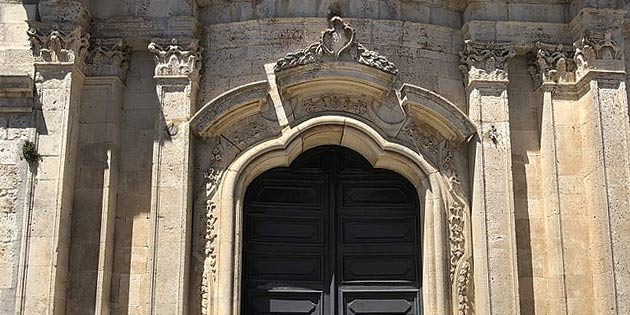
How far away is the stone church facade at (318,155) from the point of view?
1145 centimetres

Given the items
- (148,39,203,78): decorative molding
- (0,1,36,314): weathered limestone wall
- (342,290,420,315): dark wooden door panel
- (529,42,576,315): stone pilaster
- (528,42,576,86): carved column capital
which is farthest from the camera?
(528,42,576,86): carved column capital

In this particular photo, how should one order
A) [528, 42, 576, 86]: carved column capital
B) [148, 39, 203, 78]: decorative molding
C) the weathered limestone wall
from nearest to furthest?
the weathered limestone wall < [148, 39, 203, 78]: decorative molding < [528, 42, 576, 86]: carved column capital

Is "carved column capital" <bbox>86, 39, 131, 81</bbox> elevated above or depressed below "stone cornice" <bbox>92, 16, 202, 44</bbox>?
below

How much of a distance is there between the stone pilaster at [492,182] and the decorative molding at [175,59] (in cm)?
352

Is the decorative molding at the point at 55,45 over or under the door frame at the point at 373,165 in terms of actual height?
over

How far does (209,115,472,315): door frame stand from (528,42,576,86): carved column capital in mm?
1959

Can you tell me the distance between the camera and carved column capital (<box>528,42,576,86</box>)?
12.3 metres

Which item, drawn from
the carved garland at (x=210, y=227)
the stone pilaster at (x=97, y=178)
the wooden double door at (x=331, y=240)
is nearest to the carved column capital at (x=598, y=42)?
the wooden double door at (x=331, y=240)

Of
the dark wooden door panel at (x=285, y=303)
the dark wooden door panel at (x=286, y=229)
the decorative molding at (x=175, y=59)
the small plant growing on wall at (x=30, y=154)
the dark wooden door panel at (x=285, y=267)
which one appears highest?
the decorative molding at (x=175, y=59)

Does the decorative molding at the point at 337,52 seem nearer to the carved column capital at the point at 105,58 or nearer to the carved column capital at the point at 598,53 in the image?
the carved column capital at the point at 105,58

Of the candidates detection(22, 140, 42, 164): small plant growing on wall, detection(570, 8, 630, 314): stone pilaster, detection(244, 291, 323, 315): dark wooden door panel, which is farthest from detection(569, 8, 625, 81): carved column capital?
detection(22, 140, 42, 164): small plant growing on wall

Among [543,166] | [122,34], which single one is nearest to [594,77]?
[543,166]

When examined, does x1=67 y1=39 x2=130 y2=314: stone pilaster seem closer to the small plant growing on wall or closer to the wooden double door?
the small plant growing on wall

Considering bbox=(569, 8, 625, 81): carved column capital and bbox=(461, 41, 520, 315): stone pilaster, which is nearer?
bbox=(461, 41, 520, 315): stone pilaster
